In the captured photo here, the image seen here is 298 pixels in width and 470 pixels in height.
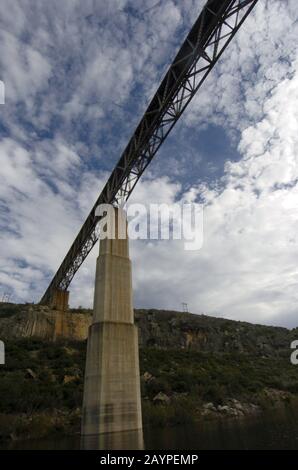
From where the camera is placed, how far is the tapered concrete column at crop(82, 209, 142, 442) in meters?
15.2

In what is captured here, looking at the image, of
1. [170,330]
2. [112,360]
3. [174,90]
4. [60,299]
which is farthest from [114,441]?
[170,330]

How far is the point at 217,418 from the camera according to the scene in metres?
29.2

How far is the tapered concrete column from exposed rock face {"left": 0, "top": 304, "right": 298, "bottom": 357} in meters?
27.1

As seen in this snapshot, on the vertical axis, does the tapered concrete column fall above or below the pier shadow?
above

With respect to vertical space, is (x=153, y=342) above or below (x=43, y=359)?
above

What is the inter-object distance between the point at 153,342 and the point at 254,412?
2737 cm

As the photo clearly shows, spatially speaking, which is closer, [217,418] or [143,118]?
[143,118]

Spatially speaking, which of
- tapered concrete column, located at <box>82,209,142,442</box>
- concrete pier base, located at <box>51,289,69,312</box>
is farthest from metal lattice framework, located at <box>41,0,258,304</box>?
concrete pier base, located at <box>51,289,69,312</box>

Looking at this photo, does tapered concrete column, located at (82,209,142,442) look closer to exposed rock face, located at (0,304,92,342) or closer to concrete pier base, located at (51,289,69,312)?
concrete pier base, located at (51,289,69,312)

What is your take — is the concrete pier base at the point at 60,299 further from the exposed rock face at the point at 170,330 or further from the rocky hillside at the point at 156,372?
the rocky hillside at the point at 156,372

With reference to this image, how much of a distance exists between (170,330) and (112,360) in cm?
4641

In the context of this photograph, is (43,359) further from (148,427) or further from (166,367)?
(148,427)

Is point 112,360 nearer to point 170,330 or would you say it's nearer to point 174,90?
point 174,90
